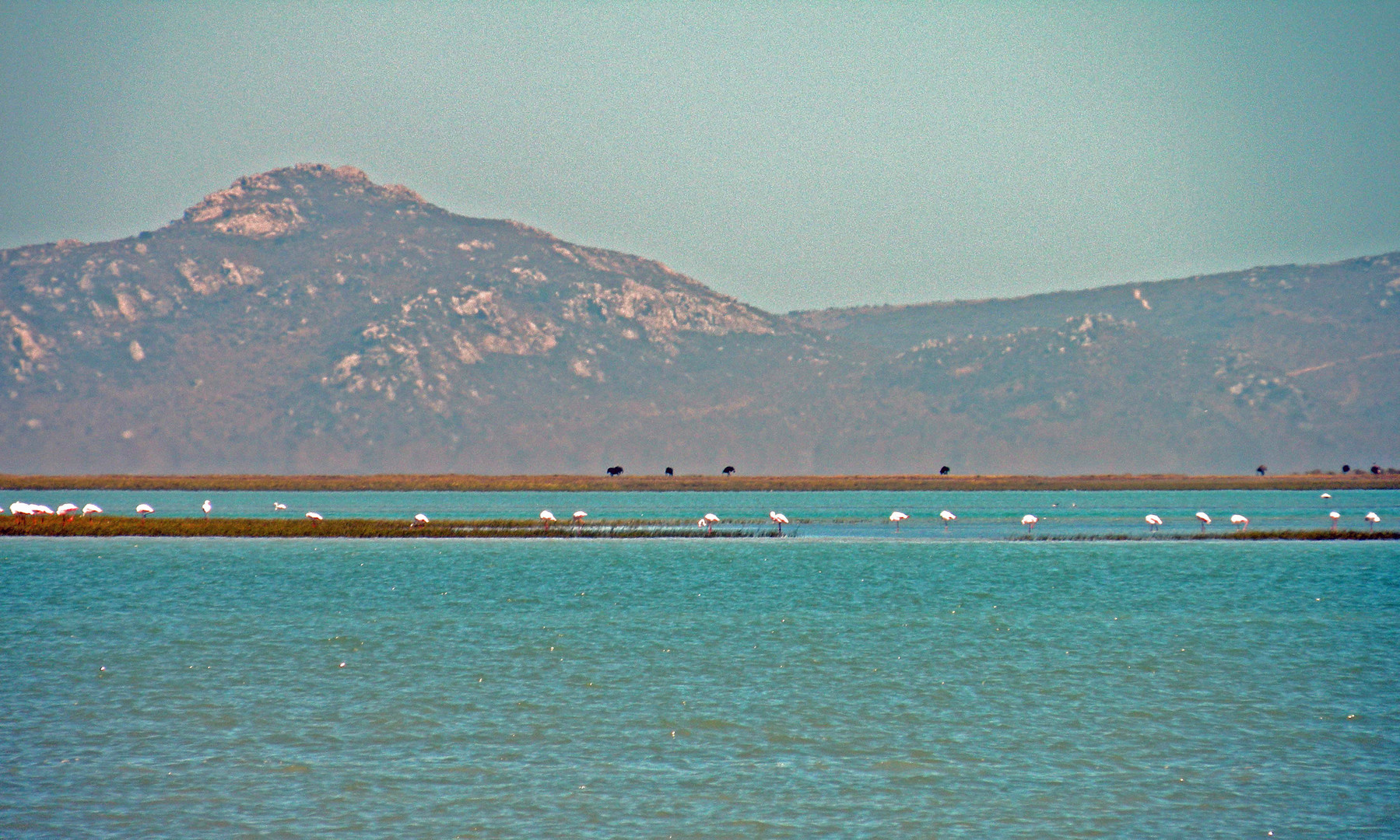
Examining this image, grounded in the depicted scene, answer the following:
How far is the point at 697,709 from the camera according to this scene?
27.5m

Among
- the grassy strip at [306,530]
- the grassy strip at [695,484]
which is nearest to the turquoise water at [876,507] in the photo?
the grassy strip at [695,484]

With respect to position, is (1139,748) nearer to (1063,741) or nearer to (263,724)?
(1063,741)

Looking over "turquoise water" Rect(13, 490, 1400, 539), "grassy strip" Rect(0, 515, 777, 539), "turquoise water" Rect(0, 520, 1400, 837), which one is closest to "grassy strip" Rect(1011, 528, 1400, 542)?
"turquoise water" Rect(13, 490, 1400, 539)

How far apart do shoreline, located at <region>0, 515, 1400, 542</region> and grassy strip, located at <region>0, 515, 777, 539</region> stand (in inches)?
1.6

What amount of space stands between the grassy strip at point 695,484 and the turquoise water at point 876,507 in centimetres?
167

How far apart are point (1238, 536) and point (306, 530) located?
50.3 meters

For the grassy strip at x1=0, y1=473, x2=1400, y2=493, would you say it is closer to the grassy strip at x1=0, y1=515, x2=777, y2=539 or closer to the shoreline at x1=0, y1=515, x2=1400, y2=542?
the grassy strip at x1=0, y1=515, x2=777, y2=539

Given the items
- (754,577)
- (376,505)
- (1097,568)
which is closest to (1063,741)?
(754,577)

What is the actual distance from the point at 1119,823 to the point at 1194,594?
32.9 metres

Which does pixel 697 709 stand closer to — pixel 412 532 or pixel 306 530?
pixel 412 532

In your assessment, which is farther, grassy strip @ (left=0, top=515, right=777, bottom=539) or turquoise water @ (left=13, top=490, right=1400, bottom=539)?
turquoise water @ (left=13, top=490, right=1400, bottom=539)

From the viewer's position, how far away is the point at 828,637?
125 feet

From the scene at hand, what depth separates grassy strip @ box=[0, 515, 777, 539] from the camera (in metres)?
72.1

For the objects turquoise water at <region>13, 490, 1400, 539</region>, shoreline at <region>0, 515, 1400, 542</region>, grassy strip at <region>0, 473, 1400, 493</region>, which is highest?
grassy strip at <region>0, 473, 1400, 493</region>
